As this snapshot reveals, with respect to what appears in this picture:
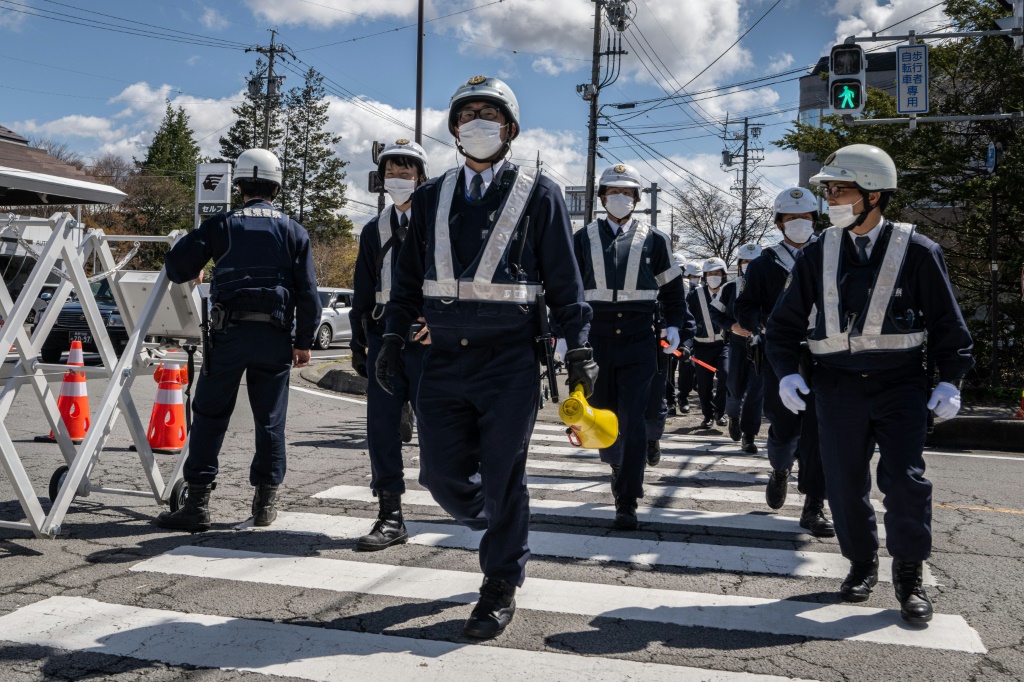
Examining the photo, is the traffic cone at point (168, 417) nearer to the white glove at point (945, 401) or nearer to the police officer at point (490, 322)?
the police officer at point (490, 322)

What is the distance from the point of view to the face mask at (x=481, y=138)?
13.1 feet

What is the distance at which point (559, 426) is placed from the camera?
476 inches

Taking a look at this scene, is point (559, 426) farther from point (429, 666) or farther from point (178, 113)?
point (178, 113)

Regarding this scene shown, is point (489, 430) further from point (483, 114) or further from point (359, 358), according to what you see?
point (359, 358)

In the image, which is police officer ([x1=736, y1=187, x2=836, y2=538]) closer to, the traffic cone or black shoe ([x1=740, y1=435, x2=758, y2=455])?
black shoe ([x1=740, y1=435, x2=758, y2=455])

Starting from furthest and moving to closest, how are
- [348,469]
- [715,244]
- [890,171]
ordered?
[715,244] < [348,469] < [890,171]

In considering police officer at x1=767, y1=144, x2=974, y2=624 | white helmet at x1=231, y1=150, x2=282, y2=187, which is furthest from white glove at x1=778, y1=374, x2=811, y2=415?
white helmet at x1=231, y1=150, x2=282, y2=187

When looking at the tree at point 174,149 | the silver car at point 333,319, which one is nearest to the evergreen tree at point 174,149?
the tree at point 174,149

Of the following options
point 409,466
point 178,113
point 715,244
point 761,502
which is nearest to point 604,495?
point 761,502

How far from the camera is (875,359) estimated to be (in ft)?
13.7

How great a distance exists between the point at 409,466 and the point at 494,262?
15.4 feet

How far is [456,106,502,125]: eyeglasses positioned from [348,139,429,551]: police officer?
3.92ft

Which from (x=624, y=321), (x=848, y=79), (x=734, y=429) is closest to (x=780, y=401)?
(x=624, y=321)

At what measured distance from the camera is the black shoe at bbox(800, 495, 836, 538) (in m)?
5.69
